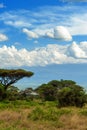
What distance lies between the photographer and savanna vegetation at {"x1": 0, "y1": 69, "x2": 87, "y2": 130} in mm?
19453

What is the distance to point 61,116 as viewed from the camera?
22.2 meters

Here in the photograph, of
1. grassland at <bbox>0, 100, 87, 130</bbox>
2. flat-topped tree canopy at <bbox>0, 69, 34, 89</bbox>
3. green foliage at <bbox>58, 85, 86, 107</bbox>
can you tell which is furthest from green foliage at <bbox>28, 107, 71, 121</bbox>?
flat-topped tree canopy at <bbox>0, 69, 34, 89</bbox>

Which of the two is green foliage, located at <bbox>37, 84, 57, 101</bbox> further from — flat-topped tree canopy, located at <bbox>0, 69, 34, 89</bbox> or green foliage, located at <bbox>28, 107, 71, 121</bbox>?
green foliage, located at <bbox>28, 107, 71, 121</bbox>

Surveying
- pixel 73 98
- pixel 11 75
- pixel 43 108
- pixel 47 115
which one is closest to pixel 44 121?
pixel 47 115

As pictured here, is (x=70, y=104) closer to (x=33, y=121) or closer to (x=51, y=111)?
(x=51, y=111)

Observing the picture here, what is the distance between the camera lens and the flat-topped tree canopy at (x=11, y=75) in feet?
200

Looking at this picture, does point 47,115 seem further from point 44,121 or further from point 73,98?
point 73,98

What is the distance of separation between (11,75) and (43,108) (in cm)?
3406

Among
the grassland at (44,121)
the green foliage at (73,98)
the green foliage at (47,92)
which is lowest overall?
the grassland at (44,121)

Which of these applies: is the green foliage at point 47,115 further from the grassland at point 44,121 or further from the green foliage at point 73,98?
the green foliage at point 73,98

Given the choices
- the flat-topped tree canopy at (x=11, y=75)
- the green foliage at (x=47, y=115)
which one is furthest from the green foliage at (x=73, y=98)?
the flat-topped tree canopy at (x=11, y=75)

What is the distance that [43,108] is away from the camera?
27250 millimetres

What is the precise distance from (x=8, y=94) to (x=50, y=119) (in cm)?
3649

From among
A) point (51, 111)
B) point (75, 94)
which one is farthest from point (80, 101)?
point (51, 111)
